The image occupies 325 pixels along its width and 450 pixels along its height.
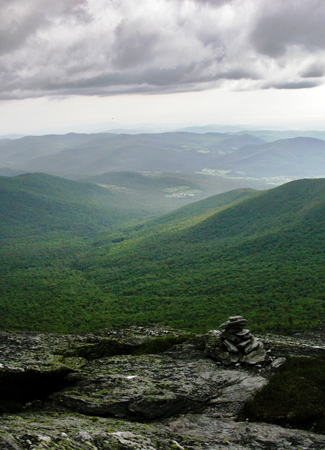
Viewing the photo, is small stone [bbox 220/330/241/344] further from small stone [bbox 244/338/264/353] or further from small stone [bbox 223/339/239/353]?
small stone [bbox 244/338/264/353]

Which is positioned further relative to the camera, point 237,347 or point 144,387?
point 237,347

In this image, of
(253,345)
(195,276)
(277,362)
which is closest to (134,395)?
(253,345)

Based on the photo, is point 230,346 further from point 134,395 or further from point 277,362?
point 134,395

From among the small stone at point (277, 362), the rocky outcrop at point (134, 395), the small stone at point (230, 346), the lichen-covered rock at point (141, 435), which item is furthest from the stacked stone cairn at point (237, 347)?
the lichen-covered rock at point (141, 435)

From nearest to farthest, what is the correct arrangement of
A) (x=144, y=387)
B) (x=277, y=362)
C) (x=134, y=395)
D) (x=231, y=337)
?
(x=134, y=395), (x=144, y=387), (x=277, y=362), (x=231, y=337)

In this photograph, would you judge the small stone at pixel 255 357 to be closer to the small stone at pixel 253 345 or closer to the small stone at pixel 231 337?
the small stone at pixel 253 345

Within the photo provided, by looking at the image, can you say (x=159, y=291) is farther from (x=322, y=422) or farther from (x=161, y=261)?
(x=322, y=422)
